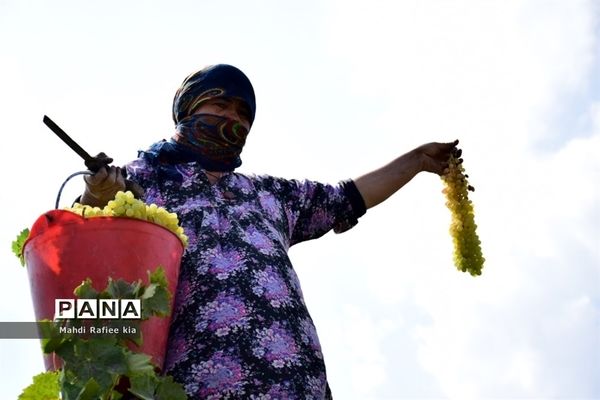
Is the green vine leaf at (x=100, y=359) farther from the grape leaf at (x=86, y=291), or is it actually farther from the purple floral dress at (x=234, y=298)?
the purple floral dress at (x=234, y=298)

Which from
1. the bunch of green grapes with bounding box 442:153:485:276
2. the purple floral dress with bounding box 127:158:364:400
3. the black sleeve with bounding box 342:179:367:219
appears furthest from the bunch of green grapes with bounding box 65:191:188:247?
the bunch of green grapes with bounding box 442:153:485:276

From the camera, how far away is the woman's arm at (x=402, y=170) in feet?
17.4

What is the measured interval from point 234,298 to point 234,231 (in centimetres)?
36

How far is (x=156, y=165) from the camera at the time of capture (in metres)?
4.62

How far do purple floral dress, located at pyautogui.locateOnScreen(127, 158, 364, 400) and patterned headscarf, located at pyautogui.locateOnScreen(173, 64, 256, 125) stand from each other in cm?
39

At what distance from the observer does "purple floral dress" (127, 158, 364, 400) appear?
13.0ft

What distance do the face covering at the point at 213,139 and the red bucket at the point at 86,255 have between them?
1220mm

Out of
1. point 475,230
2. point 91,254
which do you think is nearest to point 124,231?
point 91,254

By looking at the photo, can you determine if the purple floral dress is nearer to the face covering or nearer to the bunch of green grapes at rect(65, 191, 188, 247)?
the face covering

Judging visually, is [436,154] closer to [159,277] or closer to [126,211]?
[126,211]

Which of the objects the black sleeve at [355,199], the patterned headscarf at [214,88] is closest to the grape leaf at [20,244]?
the patterned headscarf at [214,88]

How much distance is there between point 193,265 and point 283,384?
2.09 ft

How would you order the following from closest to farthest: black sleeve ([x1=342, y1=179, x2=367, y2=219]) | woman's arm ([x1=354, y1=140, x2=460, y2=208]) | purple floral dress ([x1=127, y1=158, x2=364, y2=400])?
purple floral dress ([x1=127, y1=158, x2=364, y2=400]) → black sleeve ([x1=342, y1=179, x2=367, y2=219]) → woman's arm ([x1=354, y1=140, x2=460, y2=208])

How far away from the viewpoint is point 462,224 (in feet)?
16.9
